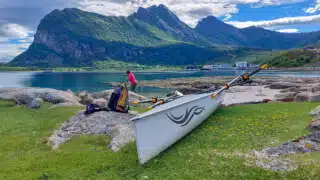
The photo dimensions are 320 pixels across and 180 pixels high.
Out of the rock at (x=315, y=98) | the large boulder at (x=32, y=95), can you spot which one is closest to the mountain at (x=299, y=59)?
the rock at (x=315, y=98)

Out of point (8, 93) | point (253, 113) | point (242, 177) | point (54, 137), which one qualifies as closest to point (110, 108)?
point (54, 137)

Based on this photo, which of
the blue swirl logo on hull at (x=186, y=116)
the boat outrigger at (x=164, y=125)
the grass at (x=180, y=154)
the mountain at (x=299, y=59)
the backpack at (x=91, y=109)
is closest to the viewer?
the grass at (x=180, y=154)

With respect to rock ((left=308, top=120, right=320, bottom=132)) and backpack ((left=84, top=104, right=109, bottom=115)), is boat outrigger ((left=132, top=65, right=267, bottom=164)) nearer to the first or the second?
rock ((left=308, top=120, right=320, bottom=132))

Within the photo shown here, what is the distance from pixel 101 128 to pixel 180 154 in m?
6.26

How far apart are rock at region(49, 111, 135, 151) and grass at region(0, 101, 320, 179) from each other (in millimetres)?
613

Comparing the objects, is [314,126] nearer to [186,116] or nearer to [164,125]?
[186,116]

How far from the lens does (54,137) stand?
1658 cm

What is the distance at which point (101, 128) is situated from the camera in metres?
16.7

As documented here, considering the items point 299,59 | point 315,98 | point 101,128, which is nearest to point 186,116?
point 101,128

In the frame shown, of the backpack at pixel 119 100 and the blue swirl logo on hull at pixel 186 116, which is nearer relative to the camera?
the blue swirl logo on hull at pixel 186 116

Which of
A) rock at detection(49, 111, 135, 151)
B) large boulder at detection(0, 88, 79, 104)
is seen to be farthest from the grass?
large boulder at detection(0, 88, 79, 104)

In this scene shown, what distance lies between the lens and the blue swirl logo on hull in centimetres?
1346

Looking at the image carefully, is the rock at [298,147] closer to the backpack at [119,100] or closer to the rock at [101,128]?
the rock at [101,128]

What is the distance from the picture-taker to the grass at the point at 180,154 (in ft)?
33.4
